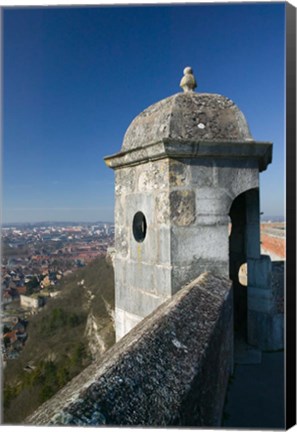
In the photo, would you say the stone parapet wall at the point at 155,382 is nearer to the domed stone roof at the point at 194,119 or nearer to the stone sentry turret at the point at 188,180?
the stone sentry turret at the point at 188,180

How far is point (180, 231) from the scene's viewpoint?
2531 millimetres

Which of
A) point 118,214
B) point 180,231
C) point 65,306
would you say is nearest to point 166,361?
point 180,231

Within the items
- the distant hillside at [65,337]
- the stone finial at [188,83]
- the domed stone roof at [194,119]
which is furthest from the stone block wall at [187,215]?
the distant hillside at [65,337]

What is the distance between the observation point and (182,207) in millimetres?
2541

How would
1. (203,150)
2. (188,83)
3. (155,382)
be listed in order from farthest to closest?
(188,83), (203,150), (155,382)

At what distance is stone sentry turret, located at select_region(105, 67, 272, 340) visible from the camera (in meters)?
2.53

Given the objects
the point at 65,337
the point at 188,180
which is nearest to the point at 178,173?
the point at 188,180

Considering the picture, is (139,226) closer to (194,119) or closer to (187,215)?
(187,215)

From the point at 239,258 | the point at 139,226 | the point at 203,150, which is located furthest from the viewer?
the point at 239,258

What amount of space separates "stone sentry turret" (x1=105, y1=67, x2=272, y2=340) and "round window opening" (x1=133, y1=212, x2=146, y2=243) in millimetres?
136

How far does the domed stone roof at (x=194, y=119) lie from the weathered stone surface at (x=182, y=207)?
0.37 metres

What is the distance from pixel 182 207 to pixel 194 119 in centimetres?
62

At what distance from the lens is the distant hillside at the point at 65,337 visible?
11.8 ft

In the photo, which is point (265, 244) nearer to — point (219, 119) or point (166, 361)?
point (219, 119)
